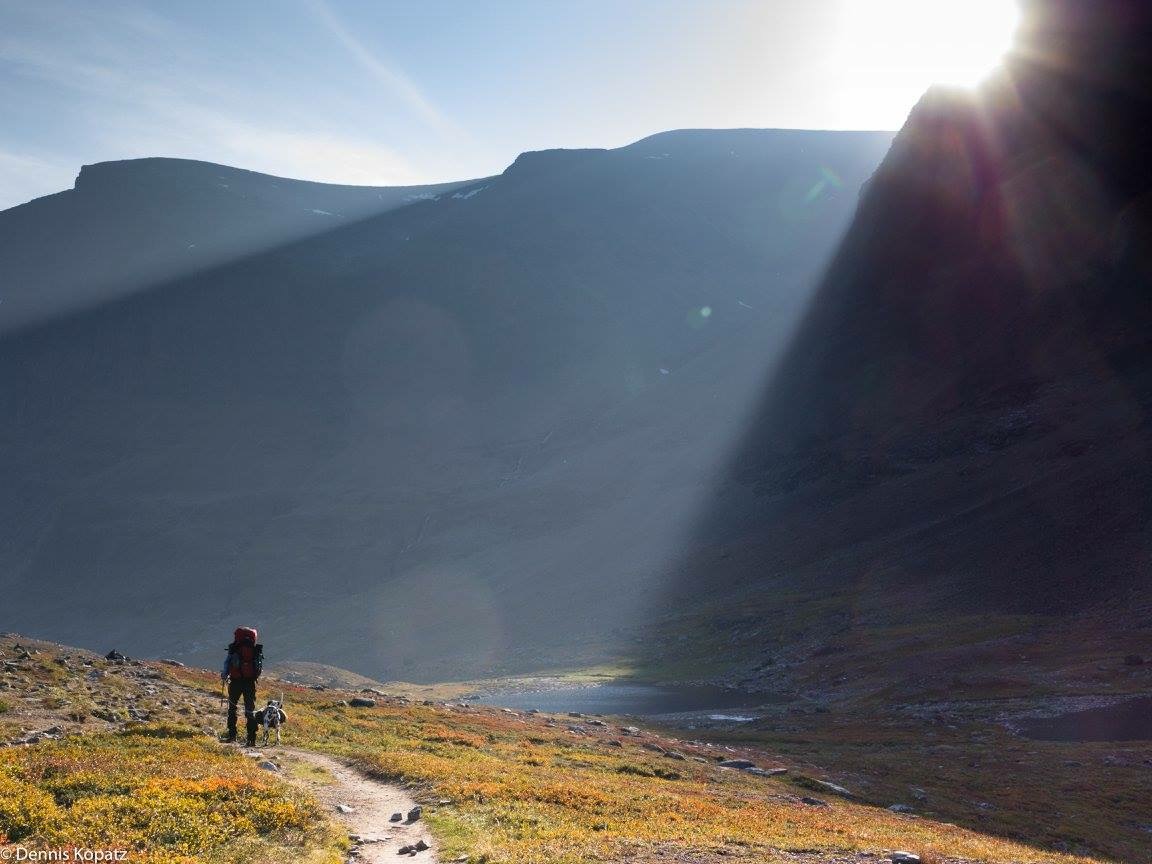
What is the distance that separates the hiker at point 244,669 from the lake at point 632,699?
183 ft

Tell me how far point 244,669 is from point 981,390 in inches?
5993

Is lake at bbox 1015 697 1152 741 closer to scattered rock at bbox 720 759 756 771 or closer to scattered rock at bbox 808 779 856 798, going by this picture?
scattered rock at bbox 720 759 756 771

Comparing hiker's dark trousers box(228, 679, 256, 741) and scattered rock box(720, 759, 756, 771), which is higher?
scattered rock box(720, 759, 756, 771)

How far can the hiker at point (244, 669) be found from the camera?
935 inches

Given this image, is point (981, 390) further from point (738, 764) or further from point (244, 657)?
point (244, 657)

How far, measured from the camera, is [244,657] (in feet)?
78.2

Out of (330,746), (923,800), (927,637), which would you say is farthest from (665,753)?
(927,637)

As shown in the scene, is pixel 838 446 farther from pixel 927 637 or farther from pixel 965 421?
pixel 927 637

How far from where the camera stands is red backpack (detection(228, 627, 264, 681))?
23766 mm

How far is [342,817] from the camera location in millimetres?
16891

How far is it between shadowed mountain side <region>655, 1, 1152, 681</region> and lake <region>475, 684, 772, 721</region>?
11810mm

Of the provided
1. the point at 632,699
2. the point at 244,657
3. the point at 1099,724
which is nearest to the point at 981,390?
the point at 632,699

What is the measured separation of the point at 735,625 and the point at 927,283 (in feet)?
315

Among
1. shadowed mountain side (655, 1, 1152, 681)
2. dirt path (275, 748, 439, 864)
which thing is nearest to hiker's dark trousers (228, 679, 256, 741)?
dirt path (275, 748, 439, 864)
